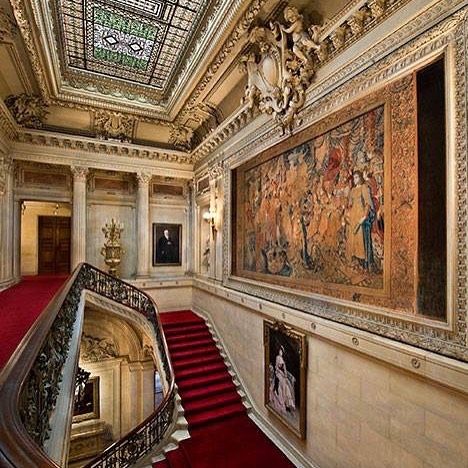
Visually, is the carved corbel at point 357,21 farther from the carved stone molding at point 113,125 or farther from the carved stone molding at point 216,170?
the carved stone molding at point 113,125

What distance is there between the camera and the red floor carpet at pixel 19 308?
3.40 m

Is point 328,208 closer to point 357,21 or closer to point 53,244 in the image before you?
A: point 357,21

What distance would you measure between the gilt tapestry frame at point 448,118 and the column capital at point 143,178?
241 inches

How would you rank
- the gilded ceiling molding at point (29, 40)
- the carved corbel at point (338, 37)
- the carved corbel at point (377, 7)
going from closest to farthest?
the carved corbel at point (377, 7)
the carved corbel at point (338, 37)
the gilded ceiling molding at point (29, 40)

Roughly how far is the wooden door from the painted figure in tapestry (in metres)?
8.43

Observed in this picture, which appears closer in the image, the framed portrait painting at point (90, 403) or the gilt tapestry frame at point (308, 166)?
the gilt tapestry frame at point (308, 166)

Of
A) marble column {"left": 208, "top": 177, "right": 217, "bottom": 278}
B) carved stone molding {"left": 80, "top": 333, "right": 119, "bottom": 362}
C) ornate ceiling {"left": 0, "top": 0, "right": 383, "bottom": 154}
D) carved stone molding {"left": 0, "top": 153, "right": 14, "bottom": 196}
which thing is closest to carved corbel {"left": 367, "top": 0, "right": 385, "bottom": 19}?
ornate ceiling {"left": 0, "top": 0, "right": 383, "bottom": 154}

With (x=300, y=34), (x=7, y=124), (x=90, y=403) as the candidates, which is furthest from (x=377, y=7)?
(x=90, y=403)

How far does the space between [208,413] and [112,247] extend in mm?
5281

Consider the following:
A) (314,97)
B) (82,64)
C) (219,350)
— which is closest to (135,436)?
(219,350)

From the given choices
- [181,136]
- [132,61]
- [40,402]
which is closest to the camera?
[40,402]

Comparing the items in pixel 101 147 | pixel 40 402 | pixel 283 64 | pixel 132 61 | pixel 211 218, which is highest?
pixel 132 61

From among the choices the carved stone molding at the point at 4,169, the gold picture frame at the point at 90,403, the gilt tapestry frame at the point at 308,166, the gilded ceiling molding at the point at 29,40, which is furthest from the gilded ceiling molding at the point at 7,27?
the gold picture frame at the point at 90,403

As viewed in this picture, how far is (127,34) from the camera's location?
5.68m
